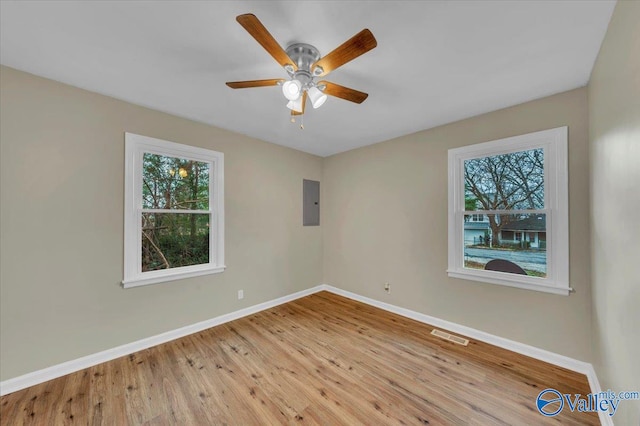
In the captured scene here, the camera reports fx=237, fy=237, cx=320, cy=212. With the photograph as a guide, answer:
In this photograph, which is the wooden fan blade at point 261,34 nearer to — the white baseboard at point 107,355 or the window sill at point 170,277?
the window sill at point 170,277

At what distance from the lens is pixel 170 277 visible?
2652 millimetres

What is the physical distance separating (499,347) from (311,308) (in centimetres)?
226

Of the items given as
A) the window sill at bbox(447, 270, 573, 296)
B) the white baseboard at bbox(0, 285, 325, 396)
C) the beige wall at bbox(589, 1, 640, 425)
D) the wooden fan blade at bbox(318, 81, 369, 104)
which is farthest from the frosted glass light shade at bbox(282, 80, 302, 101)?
the white baseboard at bbox(0, 285, 325, 396)

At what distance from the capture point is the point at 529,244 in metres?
2.40

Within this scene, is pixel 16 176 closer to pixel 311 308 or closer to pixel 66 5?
pixel 66 5

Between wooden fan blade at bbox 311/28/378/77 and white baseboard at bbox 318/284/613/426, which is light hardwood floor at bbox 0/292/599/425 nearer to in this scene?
white baseboard at bbox 318/284/613/426

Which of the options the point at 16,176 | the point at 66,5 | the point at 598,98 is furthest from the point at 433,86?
the point at 16,176

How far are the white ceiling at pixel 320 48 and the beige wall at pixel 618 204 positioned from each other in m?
0.26

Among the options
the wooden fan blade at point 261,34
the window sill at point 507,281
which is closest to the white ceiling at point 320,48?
the wooden fan blade at point 261,34

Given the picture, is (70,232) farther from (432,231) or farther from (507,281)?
(507,281)

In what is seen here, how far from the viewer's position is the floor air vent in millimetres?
2568

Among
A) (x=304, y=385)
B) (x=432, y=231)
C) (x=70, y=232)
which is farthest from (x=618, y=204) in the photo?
(x=70, y=232)

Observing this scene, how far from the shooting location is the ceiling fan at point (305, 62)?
4.07 feet

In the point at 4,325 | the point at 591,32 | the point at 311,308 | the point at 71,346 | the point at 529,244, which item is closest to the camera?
the point at 591,32
